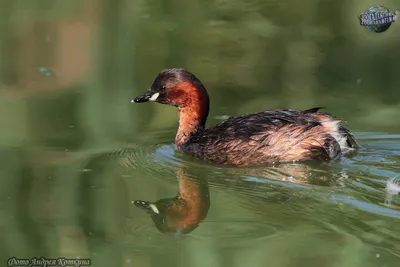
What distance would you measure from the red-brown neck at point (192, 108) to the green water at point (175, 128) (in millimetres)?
237

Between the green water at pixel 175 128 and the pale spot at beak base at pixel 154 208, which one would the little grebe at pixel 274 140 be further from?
the pale spot at beak base at pixel 154 208

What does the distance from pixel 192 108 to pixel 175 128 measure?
0.60 metres

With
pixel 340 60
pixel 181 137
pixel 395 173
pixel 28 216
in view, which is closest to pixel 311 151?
pixel 395 173

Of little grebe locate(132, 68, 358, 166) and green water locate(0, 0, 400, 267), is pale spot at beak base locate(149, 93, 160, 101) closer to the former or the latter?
green water locate(0, 0, 400, 267)

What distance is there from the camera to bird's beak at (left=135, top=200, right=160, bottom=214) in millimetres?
5977

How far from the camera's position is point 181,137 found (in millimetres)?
7660

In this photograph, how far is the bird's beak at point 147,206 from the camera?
598 cm

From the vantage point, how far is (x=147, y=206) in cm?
606

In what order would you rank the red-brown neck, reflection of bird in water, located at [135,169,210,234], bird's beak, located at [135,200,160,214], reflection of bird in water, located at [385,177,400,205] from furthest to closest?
the red-brown neck
bird's beak, located at [135,200,160,214]
reflection of bird in water, located at [385,177,400,205]
reflection of bird in water, located at [135,169,210,234]

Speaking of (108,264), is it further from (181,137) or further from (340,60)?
(340,60)

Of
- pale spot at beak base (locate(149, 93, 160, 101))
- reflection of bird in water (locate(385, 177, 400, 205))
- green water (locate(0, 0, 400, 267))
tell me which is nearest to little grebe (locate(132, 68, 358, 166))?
green water (locate(0, 0, 400, 267))

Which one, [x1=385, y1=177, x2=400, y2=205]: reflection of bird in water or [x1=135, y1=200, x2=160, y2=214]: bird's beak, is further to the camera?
[x1=135, y1=200, x2=160, y2=214]: bird's beak

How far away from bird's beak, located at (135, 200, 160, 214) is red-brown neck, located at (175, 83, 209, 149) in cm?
163

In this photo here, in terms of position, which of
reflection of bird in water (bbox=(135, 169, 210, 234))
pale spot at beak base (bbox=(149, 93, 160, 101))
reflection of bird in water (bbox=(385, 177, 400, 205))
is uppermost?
pale spot at beak base (bbox=(149, 93, 160, 101))
